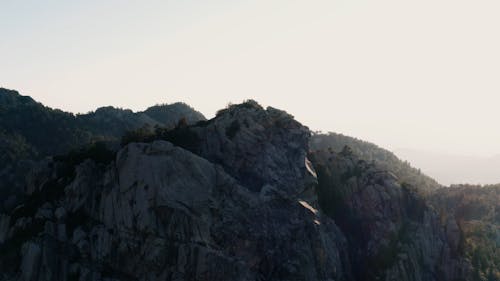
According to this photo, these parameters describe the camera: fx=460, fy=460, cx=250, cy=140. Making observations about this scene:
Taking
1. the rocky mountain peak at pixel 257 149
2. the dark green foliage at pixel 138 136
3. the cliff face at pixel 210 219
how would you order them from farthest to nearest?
1. the dark green foliage at pixel 138 136
2. the rocky mountain peak at pixel 257 149
3. the cliff face at pixel 210 219

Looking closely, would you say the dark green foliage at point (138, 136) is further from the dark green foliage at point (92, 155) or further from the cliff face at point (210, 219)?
the dark green foliage at point (92, 155)

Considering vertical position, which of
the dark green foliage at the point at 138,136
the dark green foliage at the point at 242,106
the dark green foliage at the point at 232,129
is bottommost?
the dark green foliage at the point at 138,136

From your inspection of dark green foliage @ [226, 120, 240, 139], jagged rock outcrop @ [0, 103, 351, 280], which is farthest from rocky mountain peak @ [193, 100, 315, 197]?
jagged rock outcrop @ [0, 103, 351, 280]

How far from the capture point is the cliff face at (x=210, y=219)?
63.9 metres

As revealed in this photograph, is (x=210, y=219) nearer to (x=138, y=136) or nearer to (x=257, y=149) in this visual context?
(x=257, y=149)

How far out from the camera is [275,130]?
8631 cm

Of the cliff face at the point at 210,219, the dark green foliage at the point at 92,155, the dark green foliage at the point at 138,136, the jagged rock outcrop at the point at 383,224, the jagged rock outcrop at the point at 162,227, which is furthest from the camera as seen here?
the jagged rock outcrop at the point at 383,224

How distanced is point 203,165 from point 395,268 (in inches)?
1612

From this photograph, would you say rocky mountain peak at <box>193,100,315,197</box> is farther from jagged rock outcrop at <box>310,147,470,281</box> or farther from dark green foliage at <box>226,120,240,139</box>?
jagged rock outcrop at <box>310,147,470,281</box>

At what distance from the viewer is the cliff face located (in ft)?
210

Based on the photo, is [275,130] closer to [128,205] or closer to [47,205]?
[128,205]

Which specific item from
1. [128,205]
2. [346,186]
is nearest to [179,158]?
[128,205]

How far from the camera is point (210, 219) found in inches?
2569

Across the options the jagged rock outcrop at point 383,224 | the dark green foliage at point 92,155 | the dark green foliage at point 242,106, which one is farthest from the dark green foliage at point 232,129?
the jagged rock outcrop at point 383,224
